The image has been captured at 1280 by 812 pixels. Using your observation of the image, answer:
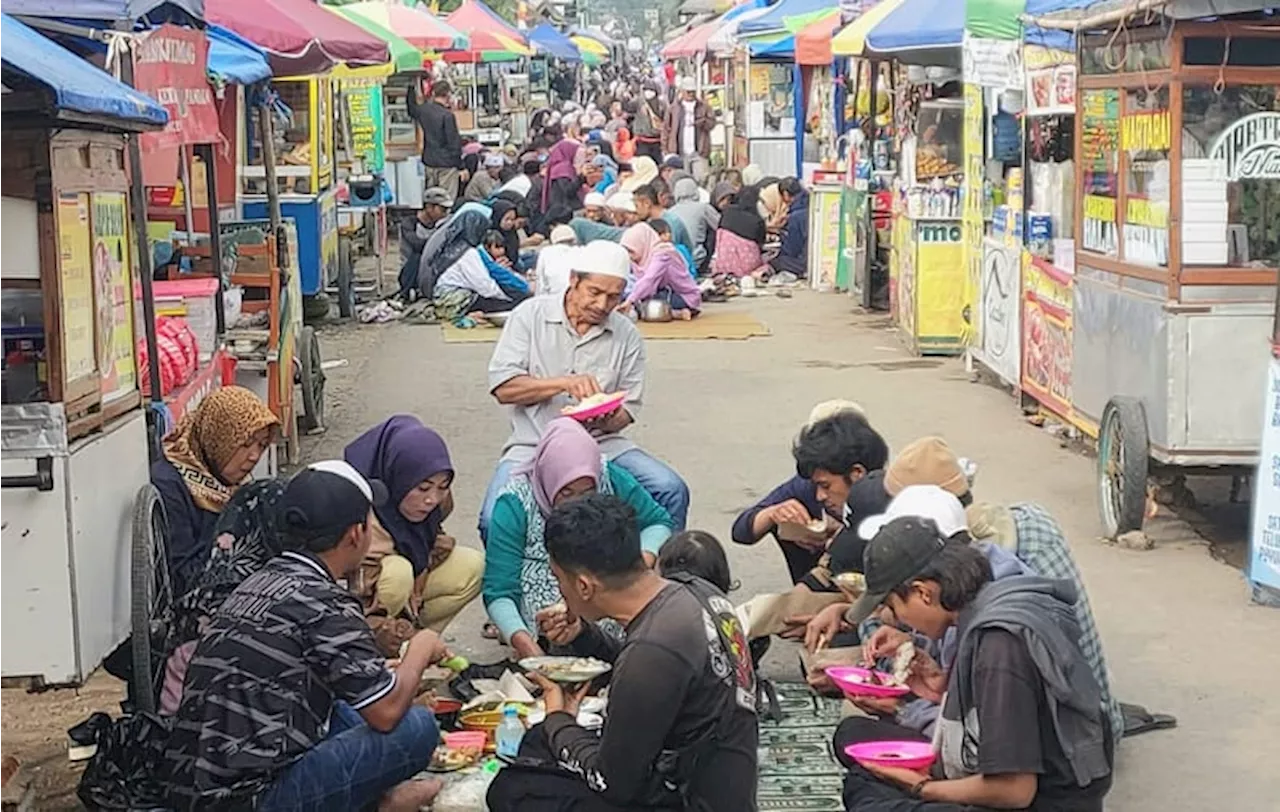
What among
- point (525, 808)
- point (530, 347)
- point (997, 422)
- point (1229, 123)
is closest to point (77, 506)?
point (525, 808)

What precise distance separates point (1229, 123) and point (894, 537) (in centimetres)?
442

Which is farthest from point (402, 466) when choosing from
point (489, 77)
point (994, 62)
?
point (489, 77)

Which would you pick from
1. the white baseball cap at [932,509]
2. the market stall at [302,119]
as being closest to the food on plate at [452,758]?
the white baseball cap at [932,509]

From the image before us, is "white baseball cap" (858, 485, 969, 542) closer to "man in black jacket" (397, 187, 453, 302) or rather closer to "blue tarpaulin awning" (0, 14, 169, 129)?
"blue tarpaulin awning" (0, 14, 169, 129)

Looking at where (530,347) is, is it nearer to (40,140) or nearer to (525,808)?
(40,140)

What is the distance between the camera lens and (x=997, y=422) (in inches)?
456

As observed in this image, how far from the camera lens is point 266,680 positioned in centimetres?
434

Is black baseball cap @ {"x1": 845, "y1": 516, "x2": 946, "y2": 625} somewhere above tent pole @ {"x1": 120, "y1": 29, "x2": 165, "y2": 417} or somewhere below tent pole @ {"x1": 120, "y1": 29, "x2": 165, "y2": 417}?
below

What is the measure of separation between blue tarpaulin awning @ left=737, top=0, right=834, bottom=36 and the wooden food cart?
45.2 feet

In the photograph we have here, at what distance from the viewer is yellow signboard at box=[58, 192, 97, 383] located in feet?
17.9

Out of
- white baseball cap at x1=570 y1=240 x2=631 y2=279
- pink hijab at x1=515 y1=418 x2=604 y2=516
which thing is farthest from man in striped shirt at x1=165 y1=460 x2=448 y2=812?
white baseball cap at x1=570 y1=240 x2=631 y2=279

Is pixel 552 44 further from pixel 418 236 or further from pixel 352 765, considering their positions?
pixel 352 765

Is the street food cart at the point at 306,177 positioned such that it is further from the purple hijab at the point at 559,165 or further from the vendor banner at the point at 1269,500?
the vendor banner at the point at 1269,500

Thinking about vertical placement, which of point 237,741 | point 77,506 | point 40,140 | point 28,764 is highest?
point 40,140
